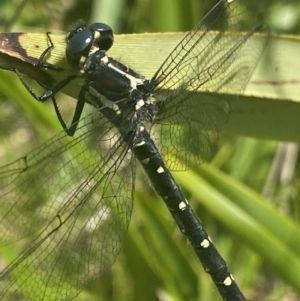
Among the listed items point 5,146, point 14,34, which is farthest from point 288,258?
point 5,146

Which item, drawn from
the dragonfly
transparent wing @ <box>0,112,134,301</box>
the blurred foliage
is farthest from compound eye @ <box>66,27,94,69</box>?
the blurred foliage

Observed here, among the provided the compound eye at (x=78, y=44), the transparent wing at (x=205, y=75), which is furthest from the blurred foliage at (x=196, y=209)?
the compound eye at (x=78, y=44)

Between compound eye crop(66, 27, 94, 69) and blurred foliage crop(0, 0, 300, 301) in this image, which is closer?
compound eye crop(66, 27, 94, 69)

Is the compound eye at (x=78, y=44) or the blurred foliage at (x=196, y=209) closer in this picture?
the compound eye at (x=78, y=44)

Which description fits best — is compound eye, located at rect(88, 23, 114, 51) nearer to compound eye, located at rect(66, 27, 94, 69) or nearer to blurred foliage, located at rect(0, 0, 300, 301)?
compound eye, located at rect(66, 27, 94, 69)

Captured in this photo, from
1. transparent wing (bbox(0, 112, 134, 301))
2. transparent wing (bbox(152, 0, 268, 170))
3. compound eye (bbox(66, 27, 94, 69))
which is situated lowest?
transparent wing (bbox(0, 112, 134, 301))

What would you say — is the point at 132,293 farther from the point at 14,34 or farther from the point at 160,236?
the point at 14,34

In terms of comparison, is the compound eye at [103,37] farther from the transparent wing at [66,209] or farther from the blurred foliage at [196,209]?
the blurred foliage at [196,209]
